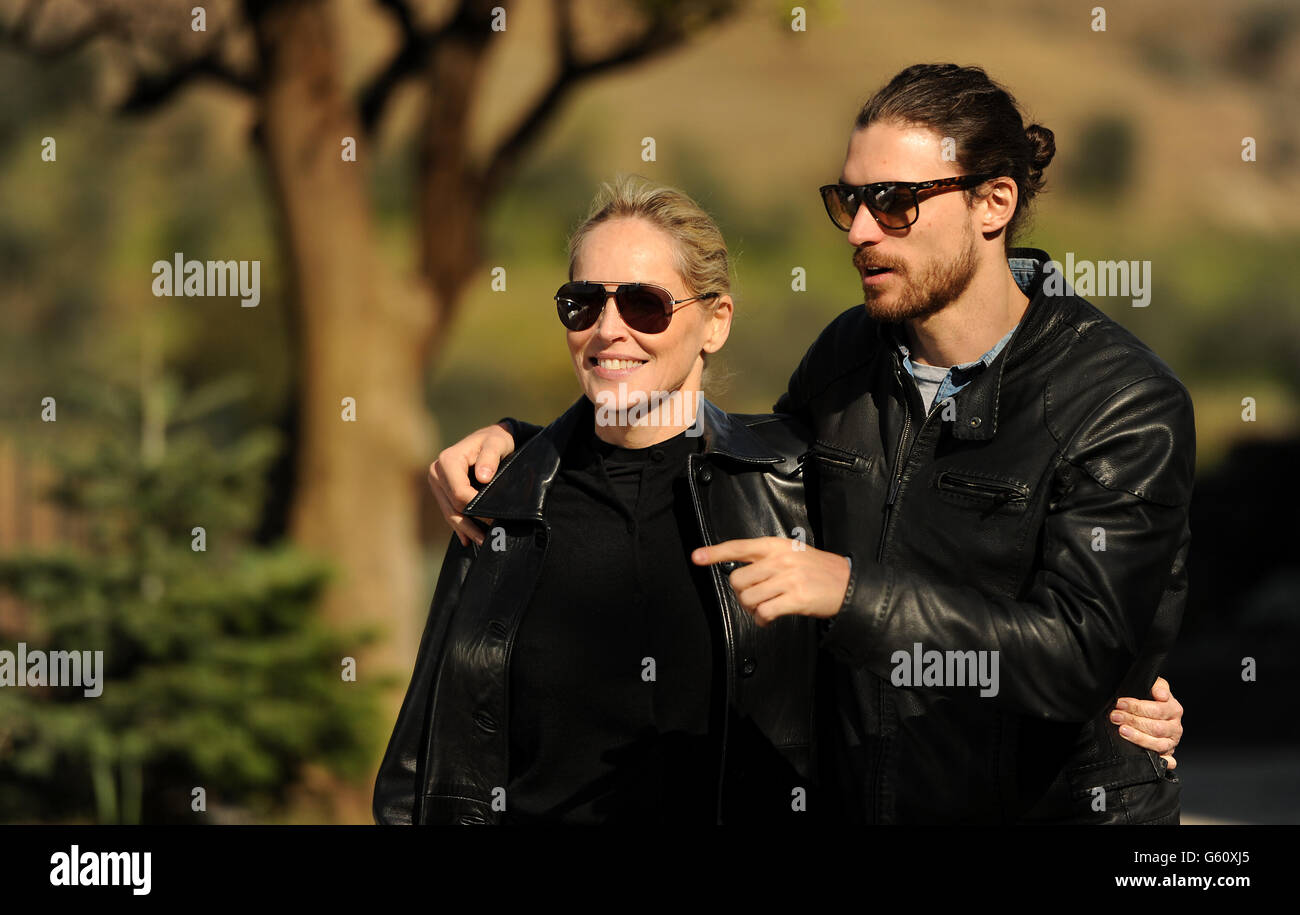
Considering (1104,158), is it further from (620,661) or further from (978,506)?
(620,661)

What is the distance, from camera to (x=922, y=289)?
2867mm

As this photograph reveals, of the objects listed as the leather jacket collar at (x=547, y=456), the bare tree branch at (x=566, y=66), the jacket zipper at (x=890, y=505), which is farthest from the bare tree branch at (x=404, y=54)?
the jacket zipper at (x=890, y=505)

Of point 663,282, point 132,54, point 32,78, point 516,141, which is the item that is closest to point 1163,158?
point 516,141

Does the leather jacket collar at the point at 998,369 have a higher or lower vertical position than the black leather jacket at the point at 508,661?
higher

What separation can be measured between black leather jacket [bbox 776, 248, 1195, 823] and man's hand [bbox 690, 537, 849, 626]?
0.15 ft

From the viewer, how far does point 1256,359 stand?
1050 centimetres

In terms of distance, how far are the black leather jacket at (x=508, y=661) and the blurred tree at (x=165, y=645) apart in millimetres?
4269

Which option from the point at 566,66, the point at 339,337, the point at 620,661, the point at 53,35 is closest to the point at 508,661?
the point at 620,661

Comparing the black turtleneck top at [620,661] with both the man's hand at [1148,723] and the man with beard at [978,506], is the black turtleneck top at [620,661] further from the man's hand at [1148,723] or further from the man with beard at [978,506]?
the man's hand at [1148,723]

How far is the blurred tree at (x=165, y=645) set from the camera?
22.8 feet

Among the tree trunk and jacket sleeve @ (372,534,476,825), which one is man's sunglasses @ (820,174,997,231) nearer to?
jacket sleeve @ (372,534,476,825)

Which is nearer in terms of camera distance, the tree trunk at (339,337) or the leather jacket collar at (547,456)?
the leather jacket collar at (547,456)

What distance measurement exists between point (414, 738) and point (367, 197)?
5.96 metres

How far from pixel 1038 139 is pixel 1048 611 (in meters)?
1.11
